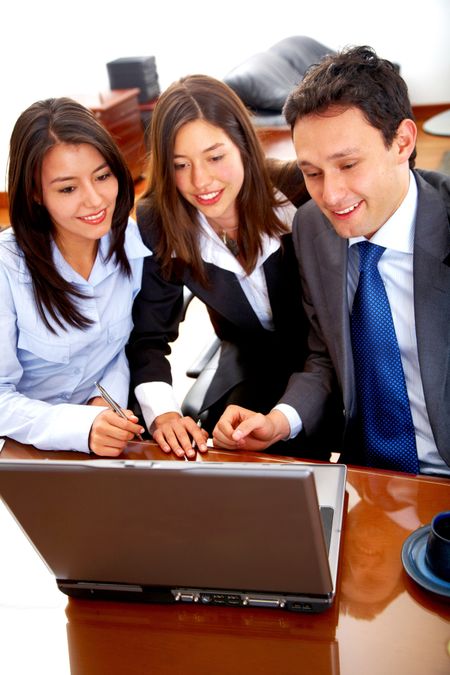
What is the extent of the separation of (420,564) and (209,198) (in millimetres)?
936

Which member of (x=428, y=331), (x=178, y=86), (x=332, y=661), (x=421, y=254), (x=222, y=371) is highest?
(x=178, y=86)

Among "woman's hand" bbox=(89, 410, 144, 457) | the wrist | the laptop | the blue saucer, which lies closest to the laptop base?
the laptop

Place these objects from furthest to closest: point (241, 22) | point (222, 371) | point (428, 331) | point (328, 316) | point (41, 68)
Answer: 1. point (241, 22)
2. point (41, 68)
3. point (222, 371)
4. point (328, 316)
5. point (428, 331)

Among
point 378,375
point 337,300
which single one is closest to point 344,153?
point 337,300

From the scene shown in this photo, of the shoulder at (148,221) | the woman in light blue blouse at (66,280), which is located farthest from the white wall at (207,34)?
the woman in light blue blouse at (66,280)

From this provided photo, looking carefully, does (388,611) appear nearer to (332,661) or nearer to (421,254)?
(332,661)

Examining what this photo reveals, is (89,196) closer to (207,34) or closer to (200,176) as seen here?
(200,176)

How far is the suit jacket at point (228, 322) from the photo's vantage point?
1648 millimetres

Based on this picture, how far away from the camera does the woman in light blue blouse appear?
130 centimetres

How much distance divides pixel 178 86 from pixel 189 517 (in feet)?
3.53

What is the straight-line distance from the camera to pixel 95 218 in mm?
1465

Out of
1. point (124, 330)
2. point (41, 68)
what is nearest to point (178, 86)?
point (124, 330)

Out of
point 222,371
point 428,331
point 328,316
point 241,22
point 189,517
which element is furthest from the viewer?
point 241,22

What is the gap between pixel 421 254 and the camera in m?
1.22
